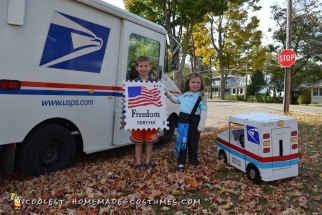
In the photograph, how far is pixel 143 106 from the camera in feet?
15.5

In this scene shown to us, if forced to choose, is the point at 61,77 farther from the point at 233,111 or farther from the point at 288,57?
the point at 233,111

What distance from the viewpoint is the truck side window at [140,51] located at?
5770 mm

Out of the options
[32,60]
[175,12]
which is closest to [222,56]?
[175,12]

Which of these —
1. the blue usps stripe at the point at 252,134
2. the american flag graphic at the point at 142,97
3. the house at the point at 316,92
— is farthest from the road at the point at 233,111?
the house at the point at 316,92

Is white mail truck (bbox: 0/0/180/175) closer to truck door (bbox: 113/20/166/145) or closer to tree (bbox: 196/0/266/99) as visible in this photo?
truck door (bbox: 113/20/166/145)

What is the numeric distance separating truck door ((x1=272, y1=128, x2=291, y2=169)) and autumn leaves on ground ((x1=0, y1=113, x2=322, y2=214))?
0.33m

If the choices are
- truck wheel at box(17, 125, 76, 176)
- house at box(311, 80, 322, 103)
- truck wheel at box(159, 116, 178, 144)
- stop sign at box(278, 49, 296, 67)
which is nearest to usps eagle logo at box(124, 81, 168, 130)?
truck wheel at box(17, 125, 76, 176)

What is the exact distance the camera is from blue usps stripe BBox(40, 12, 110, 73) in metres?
4.43

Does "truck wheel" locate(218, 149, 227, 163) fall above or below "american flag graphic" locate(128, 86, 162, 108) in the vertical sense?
below

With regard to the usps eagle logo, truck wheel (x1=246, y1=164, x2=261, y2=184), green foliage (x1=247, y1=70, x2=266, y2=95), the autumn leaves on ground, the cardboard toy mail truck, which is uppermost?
green foliage (x1=247, y1=70, x2=266, y2=95)

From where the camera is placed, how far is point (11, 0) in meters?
3.88

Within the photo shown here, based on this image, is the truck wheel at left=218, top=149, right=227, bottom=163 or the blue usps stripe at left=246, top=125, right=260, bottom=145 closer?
the blue usps stripe at left=246, top=125, right=260, bottom=145

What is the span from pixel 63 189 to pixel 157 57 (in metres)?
3.70

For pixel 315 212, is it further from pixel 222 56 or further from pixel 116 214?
pixel 222 56
